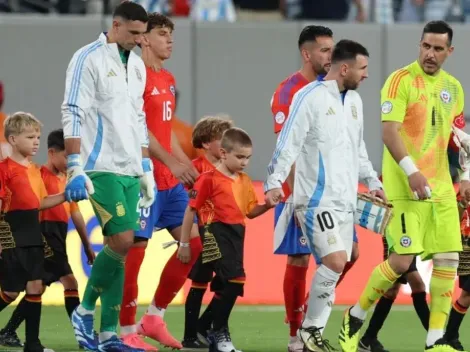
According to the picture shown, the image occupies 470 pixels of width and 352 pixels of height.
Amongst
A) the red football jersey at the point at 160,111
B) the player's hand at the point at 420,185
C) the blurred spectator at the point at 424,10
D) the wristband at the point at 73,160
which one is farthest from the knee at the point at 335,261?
the blurred spectator at the point at 424,10

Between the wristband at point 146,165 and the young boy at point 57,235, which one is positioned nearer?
the wristband at point 146,165

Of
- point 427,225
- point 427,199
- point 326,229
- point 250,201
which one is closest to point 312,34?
point 250,201

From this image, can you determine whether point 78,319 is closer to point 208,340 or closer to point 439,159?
point 208,340

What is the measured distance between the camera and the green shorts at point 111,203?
340 inches

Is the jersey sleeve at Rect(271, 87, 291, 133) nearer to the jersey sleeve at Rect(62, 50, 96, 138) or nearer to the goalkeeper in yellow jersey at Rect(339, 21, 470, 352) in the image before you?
the goalkeeper in yellow jersey at Rect(339, 21, 470, 352)

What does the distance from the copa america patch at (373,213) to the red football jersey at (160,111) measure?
149 centimetres

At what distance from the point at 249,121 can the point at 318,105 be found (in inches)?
356

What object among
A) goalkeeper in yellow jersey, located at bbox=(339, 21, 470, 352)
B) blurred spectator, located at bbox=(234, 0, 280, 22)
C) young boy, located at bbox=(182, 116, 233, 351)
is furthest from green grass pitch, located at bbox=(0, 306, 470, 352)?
blurred spectator, located at bbox=(234, 0, 280, 22)

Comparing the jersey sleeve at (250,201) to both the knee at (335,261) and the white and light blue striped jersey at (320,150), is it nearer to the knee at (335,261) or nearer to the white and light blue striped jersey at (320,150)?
the white and light blue striped jersey at (320,150)

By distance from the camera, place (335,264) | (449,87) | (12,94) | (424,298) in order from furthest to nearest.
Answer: (12,94) < (424,298) < (449,87) < (335,264)

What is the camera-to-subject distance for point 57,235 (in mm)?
10383

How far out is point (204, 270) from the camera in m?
10.1

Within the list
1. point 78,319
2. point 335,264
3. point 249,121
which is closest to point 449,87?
point 335,264

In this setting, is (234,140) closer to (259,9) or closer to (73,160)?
(73,160)
